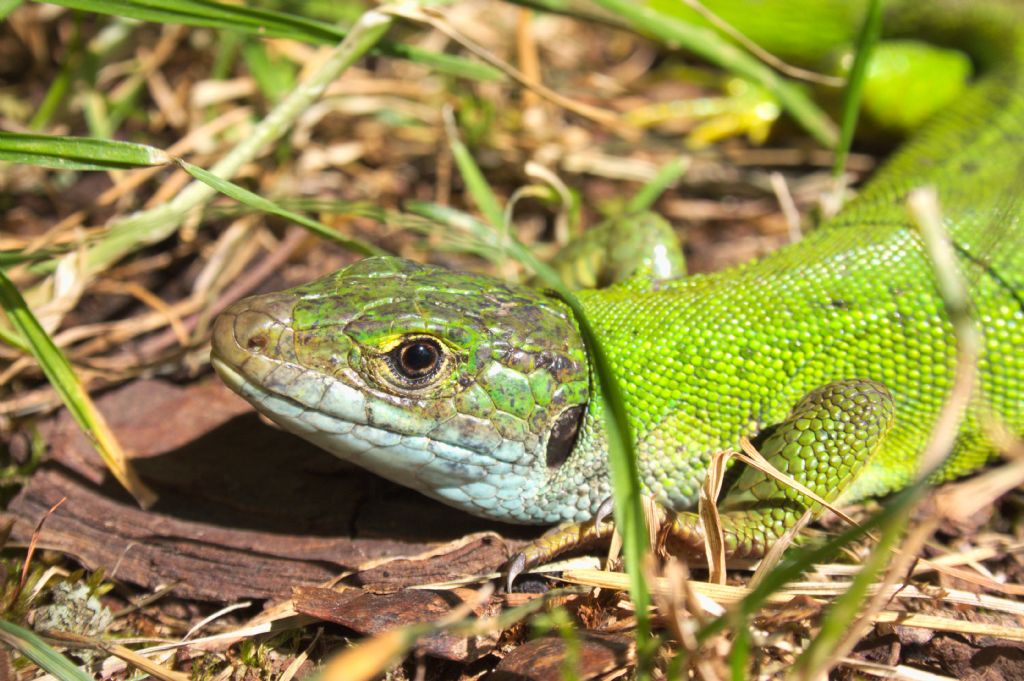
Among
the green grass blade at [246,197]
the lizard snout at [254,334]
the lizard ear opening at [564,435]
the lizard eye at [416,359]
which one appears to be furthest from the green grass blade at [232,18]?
the lizard ear opening at [564,435]

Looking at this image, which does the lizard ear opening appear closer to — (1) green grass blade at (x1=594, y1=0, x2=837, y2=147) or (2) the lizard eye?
(2) the lizard eye

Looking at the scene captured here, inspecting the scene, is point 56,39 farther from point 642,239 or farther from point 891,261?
point 891,261

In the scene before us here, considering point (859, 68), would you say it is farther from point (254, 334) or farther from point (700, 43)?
point (254, 334)

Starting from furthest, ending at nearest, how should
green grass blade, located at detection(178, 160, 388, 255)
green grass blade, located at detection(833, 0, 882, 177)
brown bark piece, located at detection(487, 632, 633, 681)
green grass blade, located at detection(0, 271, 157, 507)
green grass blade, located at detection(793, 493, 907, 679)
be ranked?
green grass blade, located at detection(833, 0, 882, 177) < green grass blade, located at detection(0, 271, 157, 507) < green grass blade, located at detection(178, 160, 388, 255) < brown bark piece, located at detection(487, 632, 633, 681) < green grass blade, located at detection(793, 493, 907, 679)

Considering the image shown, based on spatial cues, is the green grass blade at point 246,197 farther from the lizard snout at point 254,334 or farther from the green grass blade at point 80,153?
the lizard snout at point 254,334

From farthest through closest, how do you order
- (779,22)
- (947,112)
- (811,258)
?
(779,22)
(947,112)
(811,258)

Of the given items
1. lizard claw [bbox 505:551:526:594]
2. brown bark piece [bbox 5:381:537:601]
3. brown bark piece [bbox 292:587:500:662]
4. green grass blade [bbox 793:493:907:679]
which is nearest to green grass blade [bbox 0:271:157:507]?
brown bark piece [bbox 5:381:537:601]

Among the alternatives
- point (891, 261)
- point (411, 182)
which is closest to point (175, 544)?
point (411, 182)
